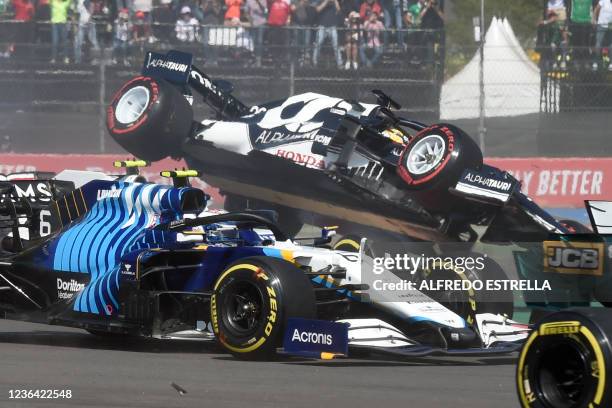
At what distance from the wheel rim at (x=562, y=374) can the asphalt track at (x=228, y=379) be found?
1.09 metres

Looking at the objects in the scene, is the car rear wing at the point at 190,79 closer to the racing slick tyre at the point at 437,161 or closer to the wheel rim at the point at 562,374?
the racing slick tyre at the point at 437,161

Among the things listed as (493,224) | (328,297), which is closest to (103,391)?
(328,297)

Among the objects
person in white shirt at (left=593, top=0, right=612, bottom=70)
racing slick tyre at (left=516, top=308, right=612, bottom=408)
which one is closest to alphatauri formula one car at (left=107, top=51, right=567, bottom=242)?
person in white shirt at (left=593, top=0, right=612, bottom=70)

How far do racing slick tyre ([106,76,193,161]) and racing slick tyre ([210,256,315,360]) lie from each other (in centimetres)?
577

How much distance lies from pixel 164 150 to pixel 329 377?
7.00 meters

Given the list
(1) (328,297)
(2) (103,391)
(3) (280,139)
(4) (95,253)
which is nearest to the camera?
(2) (103,391)

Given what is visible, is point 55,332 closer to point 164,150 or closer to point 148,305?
point 148,305

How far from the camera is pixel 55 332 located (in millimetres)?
9477

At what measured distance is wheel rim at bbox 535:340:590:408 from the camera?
4750mm

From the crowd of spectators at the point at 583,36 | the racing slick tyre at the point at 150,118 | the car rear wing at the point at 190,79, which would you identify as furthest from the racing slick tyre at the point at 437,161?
the crowd of spectators at the point at 583,36

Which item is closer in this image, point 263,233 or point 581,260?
point 581,260

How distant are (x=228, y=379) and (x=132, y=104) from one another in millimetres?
7291

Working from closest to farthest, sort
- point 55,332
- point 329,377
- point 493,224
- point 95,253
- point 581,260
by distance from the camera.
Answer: point 581,260, point 329,377, point 95,253, point 55,332, point 493,224

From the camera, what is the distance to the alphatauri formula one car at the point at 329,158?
1167 centimetres
